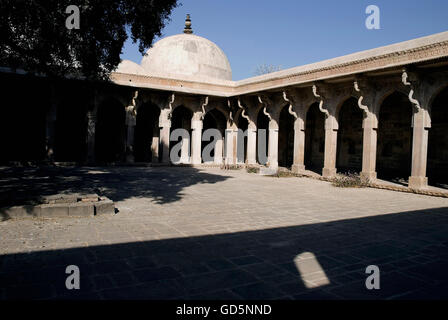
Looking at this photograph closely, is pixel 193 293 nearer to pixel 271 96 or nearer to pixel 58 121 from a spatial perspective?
pixel 271 96

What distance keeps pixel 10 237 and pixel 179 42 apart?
74.3ft

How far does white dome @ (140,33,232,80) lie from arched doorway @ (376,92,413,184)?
1221cm

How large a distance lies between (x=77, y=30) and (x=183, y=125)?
13072 millimetres

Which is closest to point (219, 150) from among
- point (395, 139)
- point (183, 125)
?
point (183, 125)

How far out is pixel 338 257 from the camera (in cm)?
431

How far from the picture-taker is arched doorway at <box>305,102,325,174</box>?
65.2 feet

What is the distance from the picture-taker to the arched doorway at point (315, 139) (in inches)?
782

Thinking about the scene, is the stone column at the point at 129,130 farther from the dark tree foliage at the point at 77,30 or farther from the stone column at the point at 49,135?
the dark tree foliage at the point at 77,30

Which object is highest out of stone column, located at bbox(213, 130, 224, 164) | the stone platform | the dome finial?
the dome finial

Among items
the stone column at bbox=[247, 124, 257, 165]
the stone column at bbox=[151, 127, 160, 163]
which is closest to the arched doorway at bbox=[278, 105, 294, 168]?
the stone column at bbox=[247, 124, 257, 165]

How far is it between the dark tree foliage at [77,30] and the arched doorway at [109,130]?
32.7 feet

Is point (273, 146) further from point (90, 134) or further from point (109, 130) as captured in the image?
point (109, 130)

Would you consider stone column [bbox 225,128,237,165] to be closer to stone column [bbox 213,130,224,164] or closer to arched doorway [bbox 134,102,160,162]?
stone column [bbox 213,130,224,164]

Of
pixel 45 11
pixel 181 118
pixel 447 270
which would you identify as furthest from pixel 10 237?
pixel 181 118
